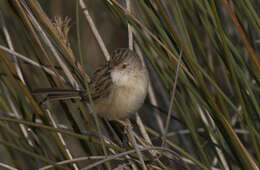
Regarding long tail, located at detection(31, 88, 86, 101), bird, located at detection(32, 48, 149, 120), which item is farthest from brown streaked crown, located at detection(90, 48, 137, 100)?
long tail, located at detection(31, 88, 86, 101)

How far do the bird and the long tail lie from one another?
3 centimetres

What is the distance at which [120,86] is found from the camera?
2.56 metres

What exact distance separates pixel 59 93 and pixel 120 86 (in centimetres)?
51

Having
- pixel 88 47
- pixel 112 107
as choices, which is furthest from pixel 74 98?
pixel 88 47

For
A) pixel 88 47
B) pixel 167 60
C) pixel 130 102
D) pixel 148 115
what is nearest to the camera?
pixel 167 60

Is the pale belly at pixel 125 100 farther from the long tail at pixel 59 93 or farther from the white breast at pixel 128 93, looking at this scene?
the long tail at pixel 59 93

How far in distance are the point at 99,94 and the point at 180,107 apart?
70 cm

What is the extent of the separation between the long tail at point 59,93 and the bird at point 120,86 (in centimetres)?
3

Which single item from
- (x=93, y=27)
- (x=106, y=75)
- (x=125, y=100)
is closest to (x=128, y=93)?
(x=125, y=100)

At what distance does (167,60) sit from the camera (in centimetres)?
206

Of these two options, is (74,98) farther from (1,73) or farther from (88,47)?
(88,47)

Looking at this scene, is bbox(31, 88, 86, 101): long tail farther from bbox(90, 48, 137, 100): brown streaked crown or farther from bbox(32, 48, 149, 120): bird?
bbox(90, 48, 137, 100): brown streaked crown

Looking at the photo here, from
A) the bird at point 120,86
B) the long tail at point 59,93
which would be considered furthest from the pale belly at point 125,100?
the long tail at point 59,93

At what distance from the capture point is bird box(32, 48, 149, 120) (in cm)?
250
